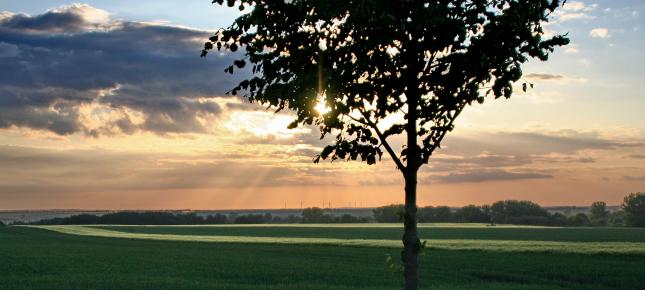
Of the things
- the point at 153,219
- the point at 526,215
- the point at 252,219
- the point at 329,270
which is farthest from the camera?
the point at 252,219

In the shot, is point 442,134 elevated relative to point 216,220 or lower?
elevated

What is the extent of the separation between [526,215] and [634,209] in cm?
2623

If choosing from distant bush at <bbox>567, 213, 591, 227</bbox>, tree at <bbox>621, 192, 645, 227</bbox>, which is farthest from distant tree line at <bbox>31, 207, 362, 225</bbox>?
tree at <bbox>621, 192, 645, 227</bbox>

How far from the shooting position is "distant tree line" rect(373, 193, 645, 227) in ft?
520

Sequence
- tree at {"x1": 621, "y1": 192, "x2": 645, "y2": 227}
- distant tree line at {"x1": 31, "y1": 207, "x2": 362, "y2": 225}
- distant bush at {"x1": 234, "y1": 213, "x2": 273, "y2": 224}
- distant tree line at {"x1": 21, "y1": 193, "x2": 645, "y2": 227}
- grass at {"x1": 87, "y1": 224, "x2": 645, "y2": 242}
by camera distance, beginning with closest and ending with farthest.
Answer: grass at {"x1": 87, "y1": 224, "x2": 645, "y2": 242}
tree at {"x1": 621, "y1": 192, "x2": 645, "y2": 227}
distant tree line at {"x1": 21, "y1": 193, "x2": 645, "y2": 227}
distant tree line at {"x1": 31, "y1": 207, "x2": 362, "y2": 225}
distant bush at {"x1": 234, "y1": 213, "x2": 273, "y2": 224}

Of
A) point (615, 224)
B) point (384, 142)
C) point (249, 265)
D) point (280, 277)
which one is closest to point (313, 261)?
point (249, 265)

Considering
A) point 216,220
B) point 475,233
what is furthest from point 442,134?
point 216,220

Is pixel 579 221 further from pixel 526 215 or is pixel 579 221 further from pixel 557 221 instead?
pixel 526 215

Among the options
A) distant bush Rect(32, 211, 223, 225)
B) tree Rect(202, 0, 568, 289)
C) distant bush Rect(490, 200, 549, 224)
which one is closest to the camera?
tree Rect(202, 0, 568, 289)

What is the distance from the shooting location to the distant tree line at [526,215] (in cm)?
15838

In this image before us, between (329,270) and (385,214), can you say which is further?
(385,214)

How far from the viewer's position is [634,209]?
158m

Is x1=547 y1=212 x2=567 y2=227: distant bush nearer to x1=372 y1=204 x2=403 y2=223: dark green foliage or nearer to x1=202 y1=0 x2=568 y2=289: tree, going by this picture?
x1=372 y1=204 x2=403 y2=223: dark green foliage

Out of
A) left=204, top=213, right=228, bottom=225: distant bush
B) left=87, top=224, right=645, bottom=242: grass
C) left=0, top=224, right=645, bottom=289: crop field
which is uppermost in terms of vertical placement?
left=204, top=213, right=228, bottom=225: distant bush
